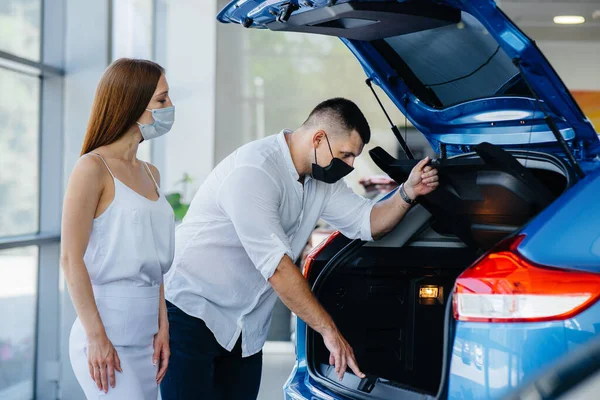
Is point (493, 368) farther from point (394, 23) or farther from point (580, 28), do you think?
point (580, 28)

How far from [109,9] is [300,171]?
2531 millimetres

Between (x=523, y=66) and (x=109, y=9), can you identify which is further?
(x=109, y=9)

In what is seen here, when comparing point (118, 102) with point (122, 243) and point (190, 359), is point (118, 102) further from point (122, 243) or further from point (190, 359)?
point (190, 359)

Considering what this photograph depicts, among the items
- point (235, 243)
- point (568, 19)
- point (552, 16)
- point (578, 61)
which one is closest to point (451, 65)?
point (235, 243)

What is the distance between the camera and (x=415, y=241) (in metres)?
2.44

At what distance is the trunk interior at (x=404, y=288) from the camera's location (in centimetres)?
224

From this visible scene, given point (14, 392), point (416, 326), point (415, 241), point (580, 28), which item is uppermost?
point (580, 28)

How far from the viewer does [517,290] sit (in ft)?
5.09

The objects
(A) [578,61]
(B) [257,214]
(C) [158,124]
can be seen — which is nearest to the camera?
Answer: (C) [158,124]

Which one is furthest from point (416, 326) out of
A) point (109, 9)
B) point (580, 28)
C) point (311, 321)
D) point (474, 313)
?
point (580, 28)

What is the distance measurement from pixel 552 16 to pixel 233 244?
638 centimetres

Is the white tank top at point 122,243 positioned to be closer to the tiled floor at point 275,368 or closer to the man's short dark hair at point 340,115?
the man's short dark hair at point 340,115

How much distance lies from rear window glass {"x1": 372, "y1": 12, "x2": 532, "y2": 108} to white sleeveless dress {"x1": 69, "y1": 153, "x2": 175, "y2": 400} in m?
0.98

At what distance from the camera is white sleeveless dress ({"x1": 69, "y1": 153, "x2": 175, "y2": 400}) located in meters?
1.93
